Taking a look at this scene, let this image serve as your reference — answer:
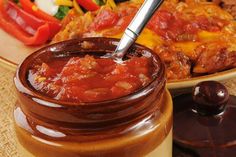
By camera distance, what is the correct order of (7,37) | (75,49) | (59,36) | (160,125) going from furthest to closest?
1. (7,37)
2. (59,36)
3. (75,49)
4. (160,125)

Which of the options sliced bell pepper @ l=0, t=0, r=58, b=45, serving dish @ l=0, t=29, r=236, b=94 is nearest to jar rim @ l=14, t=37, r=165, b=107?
serving dish @ l=0, t=29, r=236, b=94

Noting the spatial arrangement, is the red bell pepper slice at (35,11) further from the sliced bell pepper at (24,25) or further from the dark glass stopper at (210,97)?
the dark glass stopper at (210,97)

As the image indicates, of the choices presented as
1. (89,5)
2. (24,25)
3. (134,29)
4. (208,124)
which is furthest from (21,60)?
(208,124)

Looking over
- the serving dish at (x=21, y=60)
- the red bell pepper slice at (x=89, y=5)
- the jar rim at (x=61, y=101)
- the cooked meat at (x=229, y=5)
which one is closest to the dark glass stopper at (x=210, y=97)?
the jar rim at (x=61, y=101)

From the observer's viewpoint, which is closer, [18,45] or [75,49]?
[75,49]

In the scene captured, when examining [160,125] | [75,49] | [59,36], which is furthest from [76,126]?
[59,36]

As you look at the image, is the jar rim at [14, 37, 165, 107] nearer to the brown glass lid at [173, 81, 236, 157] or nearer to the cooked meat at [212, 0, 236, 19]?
the brown glass lid at [173, 81, 236, 157]

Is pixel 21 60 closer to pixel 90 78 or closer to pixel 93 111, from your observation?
pixel 90 78

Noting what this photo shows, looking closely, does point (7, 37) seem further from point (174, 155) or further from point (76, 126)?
point (76, 126)
